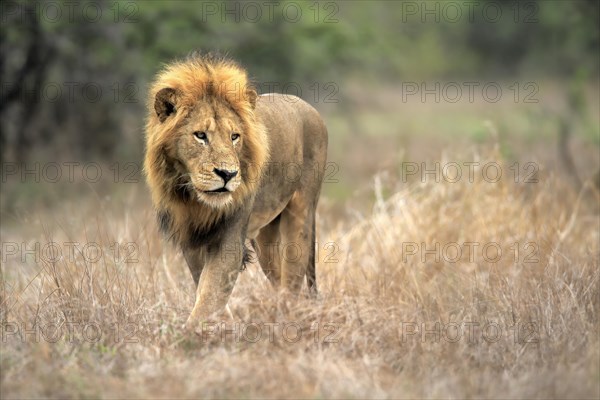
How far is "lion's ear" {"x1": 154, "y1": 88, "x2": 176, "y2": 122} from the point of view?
5.62 meters

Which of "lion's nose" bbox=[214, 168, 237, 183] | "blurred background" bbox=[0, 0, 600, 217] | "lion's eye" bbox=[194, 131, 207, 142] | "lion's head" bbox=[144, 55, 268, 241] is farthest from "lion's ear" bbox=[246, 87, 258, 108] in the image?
"blurred background" bbox=[0, 0, 600, 217]

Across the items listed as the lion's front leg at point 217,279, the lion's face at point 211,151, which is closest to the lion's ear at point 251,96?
the lion's face at point 211,151

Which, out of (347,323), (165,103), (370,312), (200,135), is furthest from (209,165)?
(370,312)

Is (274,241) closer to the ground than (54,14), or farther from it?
closer to the ground

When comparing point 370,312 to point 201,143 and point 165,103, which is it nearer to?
point 201,143

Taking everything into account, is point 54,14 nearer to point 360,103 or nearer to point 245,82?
point 245,82

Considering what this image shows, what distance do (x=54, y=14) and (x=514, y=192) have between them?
722 centimetres

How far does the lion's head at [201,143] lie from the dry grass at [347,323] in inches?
23.8

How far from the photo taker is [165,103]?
18.5 ft

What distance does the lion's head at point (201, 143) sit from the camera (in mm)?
5500

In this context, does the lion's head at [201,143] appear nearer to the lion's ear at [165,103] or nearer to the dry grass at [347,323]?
the lion's ear at [165,103]

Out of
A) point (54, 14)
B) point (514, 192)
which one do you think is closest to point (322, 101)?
point (54, 14)

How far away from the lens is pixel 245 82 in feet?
19.3

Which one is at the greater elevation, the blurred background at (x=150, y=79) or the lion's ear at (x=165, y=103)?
the lion's ear at (x=165, y=103)
